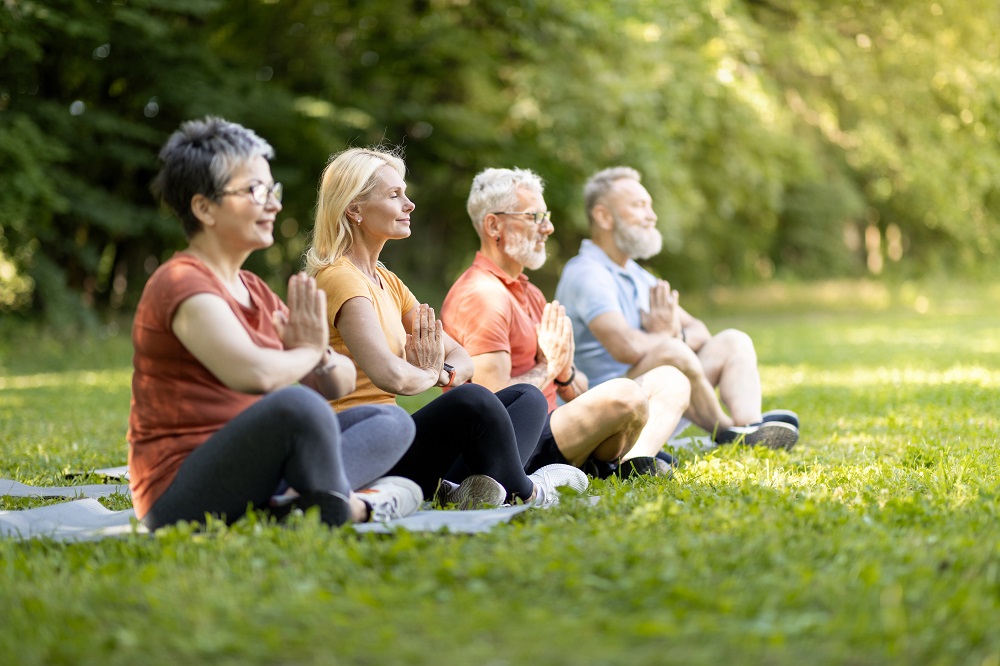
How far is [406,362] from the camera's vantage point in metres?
4.45

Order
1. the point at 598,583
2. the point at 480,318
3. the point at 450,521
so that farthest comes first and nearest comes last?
the point at 480,318 < the point at 450,521 < the point at 598,583

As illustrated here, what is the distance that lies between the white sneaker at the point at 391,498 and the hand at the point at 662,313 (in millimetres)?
2270

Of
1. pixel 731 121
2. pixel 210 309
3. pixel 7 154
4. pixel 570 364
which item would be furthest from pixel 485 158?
pixel 210 309

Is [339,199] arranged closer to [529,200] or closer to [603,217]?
[529,200]

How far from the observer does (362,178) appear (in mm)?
4656

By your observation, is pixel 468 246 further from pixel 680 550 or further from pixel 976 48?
pixel 680 550

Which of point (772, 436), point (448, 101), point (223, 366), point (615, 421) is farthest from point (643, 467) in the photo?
point (448, 101)

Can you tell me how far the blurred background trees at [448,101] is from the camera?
1695 cm

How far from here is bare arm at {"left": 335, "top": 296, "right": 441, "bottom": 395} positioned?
4332 millimetres

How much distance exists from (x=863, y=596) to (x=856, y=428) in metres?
4.38

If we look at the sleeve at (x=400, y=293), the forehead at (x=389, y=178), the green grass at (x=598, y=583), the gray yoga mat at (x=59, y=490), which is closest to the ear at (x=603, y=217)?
the green grass at (x=598, y=583)

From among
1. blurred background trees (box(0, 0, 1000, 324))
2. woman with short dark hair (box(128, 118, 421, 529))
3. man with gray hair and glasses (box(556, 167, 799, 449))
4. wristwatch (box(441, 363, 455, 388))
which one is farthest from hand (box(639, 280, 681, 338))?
blurred background trees (box(0, 0, 1000, 324))

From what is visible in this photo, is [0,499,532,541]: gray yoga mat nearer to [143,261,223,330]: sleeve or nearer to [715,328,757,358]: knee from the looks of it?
[143,261,223,330]: sleeve

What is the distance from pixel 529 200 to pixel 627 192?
43.2 inches
